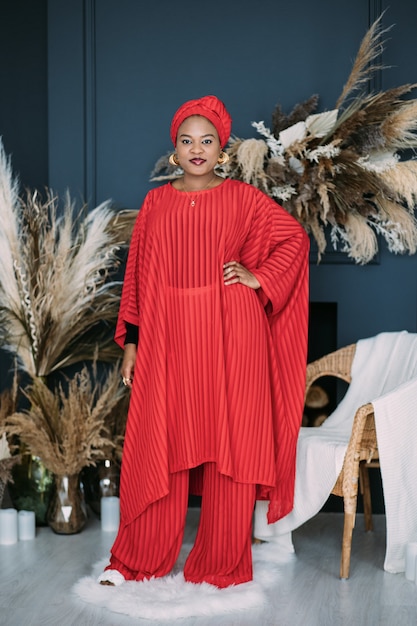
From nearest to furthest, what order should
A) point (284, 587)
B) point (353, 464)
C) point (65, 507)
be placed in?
point (284, 587) < point (353, 464) < point (65, 507)

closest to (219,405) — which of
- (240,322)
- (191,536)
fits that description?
(240,322)

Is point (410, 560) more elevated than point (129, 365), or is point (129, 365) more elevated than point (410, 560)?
point (129, 365)

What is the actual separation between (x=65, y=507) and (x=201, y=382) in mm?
984

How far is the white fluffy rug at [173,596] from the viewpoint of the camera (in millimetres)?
2729

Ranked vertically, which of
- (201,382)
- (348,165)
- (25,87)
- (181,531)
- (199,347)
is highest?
(25,87)

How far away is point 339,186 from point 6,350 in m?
1.63

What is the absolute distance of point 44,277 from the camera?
12.0 ft

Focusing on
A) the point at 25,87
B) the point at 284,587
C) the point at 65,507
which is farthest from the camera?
the point at 25,87

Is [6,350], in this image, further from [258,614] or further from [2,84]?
[258,614]

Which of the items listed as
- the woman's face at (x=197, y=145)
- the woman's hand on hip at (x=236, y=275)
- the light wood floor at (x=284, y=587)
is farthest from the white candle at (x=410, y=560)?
the woman's face at (x=197, y=145)

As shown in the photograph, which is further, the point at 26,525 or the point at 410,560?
the point at 26,525

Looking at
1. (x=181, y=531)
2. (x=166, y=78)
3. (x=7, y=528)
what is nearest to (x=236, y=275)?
(x=181, y=531)

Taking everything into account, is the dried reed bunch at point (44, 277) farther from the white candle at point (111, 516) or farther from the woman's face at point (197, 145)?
the woman's face at point (197, 145)

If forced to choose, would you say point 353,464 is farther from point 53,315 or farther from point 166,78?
point 166,78
